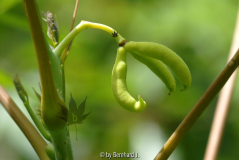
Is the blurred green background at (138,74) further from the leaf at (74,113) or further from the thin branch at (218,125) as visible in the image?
the leaf at (74,113)

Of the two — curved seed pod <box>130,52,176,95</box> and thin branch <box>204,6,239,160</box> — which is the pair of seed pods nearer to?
curved seed pod <box>130,52,176,95</box>

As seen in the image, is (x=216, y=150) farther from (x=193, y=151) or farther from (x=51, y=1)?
(x=51, y=1)

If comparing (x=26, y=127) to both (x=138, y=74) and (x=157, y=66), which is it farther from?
(x=138, y=74)

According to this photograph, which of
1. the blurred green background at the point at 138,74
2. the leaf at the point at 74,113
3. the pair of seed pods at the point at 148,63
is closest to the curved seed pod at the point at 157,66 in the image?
the pair of seed pods at the point at 148,63

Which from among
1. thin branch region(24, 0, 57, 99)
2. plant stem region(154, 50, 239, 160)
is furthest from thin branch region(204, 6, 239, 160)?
thin branch region(24, 0, 57, 99)

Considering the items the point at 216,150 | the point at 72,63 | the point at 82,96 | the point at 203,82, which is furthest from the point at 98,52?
the point at 216,150

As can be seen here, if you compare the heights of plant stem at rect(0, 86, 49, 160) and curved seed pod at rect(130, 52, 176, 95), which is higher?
curved seed pod at rect(130, 52, 176, 95)

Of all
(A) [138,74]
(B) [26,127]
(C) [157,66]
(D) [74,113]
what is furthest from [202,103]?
(A) [138,74]
